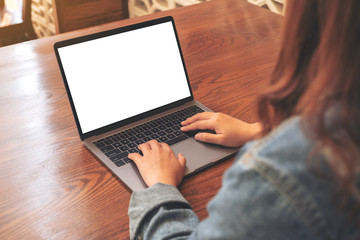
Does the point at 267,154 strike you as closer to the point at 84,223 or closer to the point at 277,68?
the point at 277,68

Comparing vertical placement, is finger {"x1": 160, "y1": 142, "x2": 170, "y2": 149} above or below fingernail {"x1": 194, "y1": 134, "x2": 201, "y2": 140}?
above

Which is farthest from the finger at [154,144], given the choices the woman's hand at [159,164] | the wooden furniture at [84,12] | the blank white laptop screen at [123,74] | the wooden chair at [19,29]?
the wooden chair at [19,29]

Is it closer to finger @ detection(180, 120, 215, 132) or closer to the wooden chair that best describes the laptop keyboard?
finger @ detection(180, 120, 215, 132)

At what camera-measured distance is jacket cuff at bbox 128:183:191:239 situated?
0.60 metres

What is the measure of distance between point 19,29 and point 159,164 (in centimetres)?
166

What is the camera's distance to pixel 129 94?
0.86 metres

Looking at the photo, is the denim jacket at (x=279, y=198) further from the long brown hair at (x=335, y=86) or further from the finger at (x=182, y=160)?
the finger at (x=182, y=160)

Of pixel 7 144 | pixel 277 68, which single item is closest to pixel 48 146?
pixel 7 144

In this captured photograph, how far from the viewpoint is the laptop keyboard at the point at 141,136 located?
2.58 feet

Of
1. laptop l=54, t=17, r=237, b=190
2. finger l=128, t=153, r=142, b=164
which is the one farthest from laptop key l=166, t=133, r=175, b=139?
finger l=128, t=153, r=142, b=164

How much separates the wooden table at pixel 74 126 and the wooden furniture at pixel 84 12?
63 cm

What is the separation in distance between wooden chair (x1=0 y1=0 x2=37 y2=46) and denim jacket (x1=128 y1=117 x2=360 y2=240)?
1.93 meters

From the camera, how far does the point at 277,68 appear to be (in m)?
0.45

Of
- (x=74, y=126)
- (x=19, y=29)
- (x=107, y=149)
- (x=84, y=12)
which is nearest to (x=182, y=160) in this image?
(x=107, y=149)
